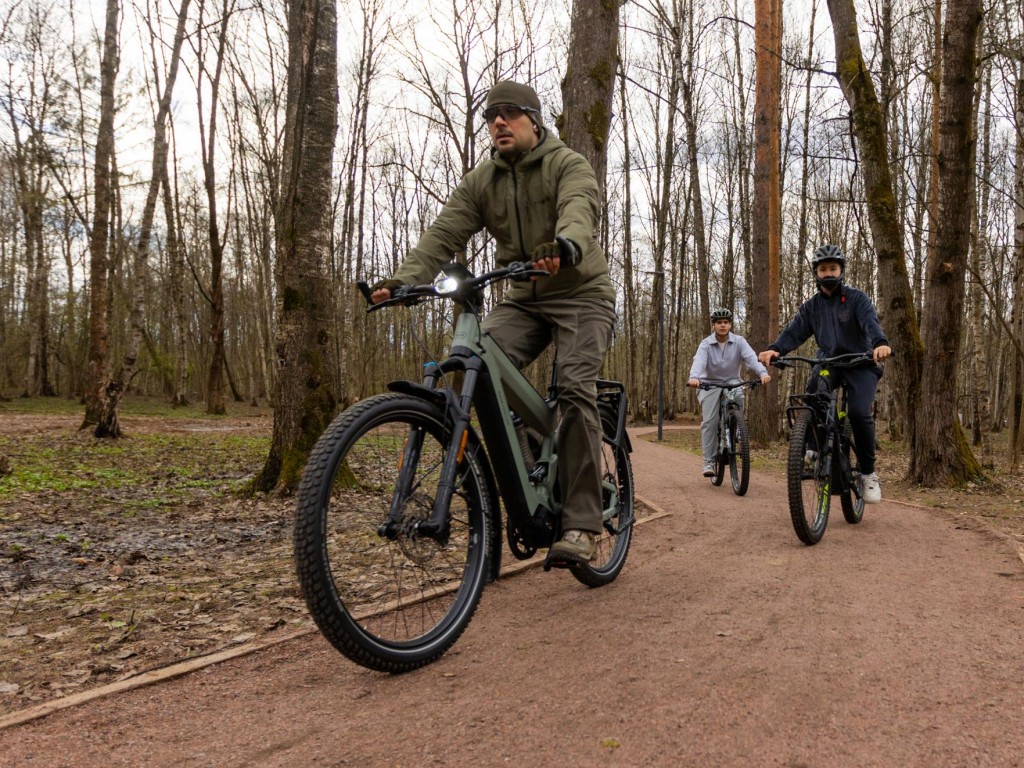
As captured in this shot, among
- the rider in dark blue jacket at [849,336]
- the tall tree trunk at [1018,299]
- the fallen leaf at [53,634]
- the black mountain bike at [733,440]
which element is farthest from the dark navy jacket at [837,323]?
the tall tree trunk at [1018,299]

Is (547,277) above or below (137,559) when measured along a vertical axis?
above

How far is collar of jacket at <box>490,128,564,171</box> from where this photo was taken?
3326 millimetres

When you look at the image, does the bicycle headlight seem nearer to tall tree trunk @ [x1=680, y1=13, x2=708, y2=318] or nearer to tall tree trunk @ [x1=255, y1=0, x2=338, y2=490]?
tall tree trunk @ [x1=255, y1=0, x2=338, y2=490]

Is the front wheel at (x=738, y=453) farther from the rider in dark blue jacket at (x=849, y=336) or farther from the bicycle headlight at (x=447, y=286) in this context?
the bicycle headlight at (x=447, y=286)

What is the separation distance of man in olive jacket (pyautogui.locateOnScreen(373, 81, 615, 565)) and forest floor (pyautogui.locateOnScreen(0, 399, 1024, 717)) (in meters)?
1.47

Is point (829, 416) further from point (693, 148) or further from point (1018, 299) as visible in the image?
point (693, 148)

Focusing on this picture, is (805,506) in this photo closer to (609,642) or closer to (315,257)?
(609,642)

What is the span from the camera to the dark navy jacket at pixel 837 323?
5.89m

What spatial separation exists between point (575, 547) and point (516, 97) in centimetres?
205

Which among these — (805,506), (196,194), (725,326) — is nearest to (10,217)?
(196,194)

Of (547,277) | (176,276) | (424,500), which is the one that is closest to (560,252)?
(547,277)

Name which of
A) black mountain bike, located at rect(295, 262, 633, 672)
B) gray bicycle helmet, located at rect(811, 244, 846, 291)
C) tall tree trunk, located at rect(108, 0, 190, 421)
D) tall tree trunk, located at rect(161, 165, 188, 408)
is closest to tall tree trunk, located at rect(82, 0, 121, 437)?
tall tree trunk, located at rect(108, 0, 190, 421)

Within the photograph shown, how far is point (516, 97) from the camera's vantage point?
128 inches

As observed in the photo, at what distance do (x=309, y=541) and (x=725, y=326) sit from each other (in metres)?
7.62
